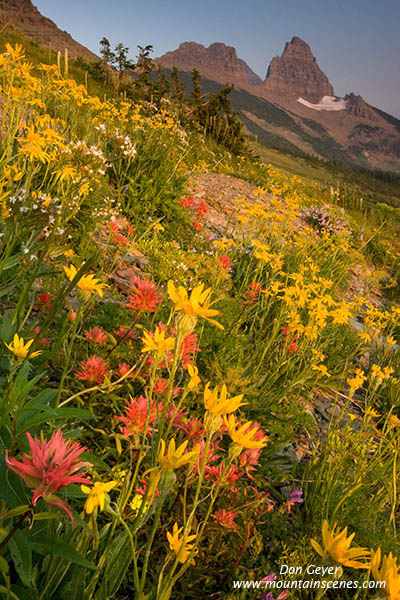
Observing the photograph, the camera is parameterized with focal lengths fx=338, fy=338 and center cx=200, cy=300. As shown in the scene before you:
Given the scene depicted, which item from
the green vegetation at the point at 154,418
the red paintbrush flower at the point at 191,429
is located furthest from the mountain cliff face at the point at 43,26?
the red paintbrush flower at the point at 191,429

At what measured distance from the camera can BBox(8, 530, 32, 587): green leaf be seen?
68cm

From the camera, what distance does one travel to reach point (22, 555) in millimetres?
709

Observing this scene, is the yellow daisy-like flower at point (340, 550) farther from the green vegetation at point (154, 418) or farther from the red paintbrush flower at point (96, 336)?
the red paintbrush flower at point (96, 336)

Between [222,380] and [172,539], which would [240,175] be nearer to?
[222,380]

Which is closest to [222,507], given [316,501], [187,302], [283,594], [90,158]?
[283,594]

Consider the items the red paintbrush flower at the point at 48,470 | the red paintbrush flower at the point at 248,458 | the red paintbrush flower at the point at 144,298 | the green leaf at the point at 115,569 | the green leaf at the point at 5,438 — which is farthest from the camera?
the red paintbrush flower at the point at 144,298

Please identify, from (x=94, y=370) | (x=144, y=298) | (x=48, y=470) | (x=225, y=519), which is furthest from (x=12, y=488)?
(x=144, y=298)

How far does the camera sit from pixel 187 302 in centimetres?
84

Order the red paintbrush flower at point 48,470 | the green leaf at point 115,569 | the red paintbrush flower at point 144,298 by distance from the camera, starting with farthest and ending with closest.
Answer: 1. the red paintbrush flower at point 144,298
2. the green leaf at point 115,569
3. the red paintbrush flower at point 48,470

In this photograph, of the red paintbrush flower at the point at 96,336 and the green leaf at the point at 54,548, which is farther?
the red paintbrush flower at the point at 96,336

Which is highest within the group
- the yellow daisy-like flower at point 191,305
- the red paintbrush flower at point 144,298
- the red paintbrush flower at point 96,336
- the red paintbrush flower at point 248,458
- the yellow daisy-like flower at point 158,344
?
the yellow daisy-like flower at point 191,305

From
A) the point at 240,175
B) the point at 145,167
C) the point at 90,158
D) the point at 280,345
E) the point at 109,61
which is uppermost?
the point at 109,61

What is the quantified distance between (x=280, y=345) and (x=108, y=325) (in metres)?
1.73

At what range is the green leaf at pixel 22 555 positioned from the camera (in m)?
0.68
